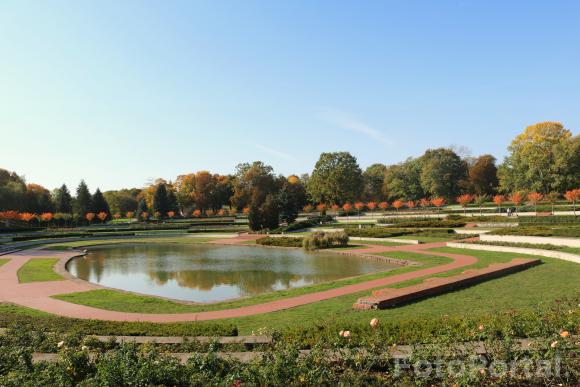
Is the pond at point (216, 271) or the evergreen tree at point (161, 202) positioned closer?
the pond at point (216, 271)

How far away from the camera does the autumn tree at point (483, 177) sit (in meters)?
71.8

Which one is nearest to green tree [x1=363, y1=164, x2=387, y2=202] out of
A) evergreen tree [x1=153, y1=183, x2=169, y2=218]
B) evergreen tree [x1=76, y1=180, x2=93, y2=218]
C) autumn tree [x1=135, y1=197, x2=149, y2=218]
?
evergreen tree [x1=153, y1=183, x2=169, y2=218]

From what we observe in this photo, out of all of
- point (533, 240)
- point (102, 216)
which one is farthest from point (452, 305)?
point (102, 216)

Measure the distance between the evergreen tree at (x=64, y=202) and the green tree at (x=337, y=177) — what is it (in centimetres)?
4393

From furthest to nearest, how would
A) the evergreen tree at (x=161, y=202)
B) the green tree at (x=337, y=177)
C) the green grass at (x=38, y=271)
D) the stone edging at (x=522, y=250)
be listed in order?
the evergreen tree at (x=161, y=202) < the green tree at (x=337, y=177) < the green grass at (x=38, y=271) < the stone edging at (x=522, y=250)

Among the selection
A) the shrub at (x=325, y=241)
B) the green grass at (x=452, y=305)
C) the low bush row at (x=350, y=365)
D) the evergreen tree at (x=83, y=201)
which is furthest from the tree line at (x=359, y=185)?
the low bush row at (x=350, y=365)

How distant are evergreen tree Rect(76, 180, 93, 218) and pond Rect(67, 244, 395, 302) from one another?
48915mm

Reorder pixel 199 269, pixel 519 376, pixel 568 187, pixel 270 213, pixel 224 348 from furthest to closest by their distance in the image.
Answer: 1. pixel 568 187
2. pixel 270 213
3. pixel 199 269
4. pixel 224 348
5. pixel 519 376

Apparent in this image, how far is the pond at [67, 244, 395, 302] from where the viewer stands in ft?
52.3

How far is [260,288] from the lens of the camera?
51.6 feet

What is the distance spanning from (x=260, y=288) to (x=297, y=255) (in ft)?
30.5

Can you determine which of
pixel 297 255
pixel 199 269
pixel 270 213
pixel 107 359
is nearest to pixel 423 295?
pixel 107 359

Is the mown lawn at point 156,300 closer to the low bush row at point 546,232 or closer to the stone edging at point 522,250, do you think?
the stone edging at point 522,250

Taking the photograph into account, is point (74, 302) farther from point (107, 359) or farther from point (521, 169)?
point (521, 169)
